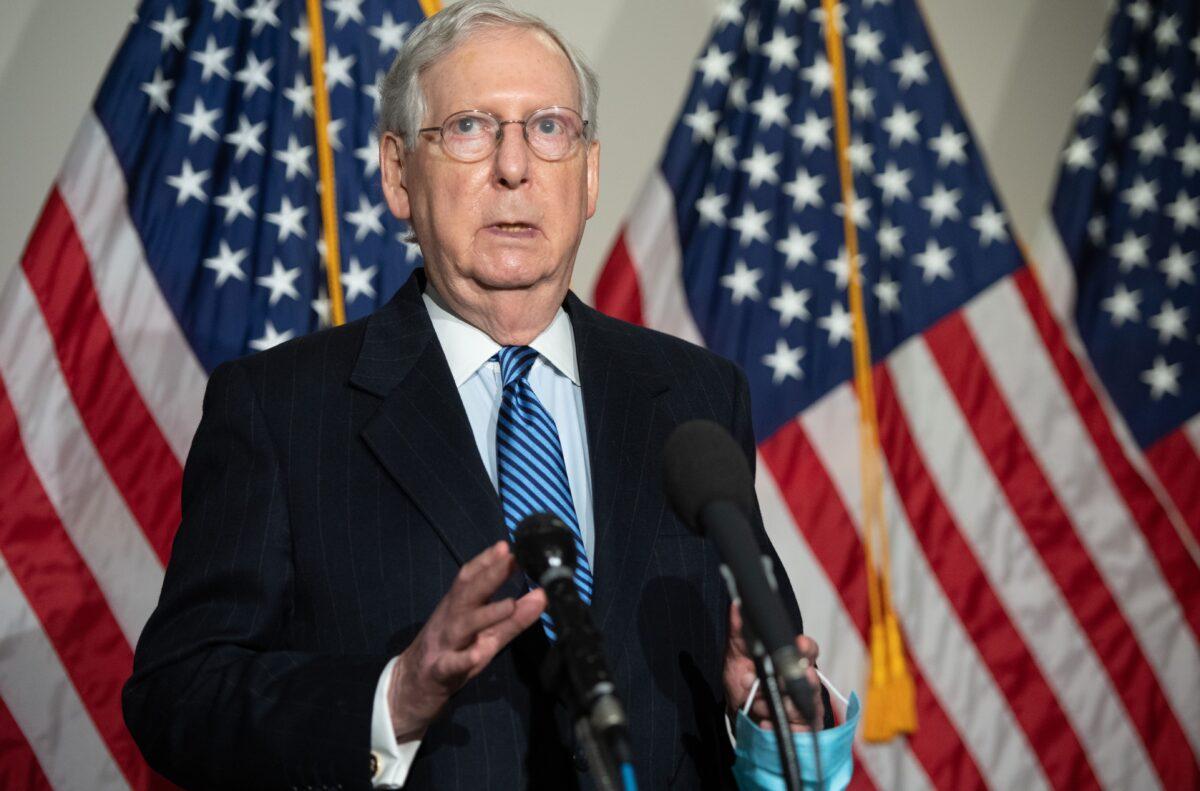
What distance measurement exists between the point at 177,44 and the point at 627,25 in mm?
1136

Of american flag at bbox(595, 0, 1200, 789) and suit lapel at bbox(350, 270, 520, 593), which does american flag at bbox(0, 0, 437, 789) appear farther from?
suit lapel at bbox(350, 270, 520, 593)

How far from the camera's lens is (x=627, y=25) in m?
3.29

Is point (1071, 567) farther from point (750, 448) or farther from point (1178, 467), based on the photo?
point (750, 448)

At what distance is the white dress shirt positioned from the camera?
157 cm

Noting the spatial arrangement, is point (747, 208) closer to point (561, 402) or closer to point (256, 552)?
point (561, 402)

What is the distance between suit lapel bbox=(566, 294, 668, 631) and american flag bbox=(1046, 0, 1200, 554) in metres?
1.77

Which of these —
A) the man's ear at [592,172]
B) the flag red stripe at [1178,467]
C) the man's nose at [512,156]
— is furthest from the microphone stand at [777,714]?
the flag red stripe at [1178,467]

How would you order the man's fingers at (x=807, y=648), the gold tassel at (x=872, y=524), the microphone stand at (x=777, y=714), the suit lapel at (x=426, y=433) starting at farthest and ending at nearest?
the gold tassel at (x=872, y=524)
the suit lapel at (x=426, y=433)
the man's fingers at (x=807, y=648)
the microphone stand at (x=777, y=714)

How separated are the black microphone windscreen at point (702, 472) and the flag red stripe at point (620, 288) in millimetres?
1821

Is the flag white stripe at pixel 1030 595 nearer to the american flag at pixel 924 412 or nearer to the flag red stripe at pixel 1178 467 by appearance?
the american flag at pixel 924 412

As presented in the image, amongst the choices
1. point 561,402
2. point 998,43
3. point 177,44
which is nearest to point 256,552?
point 561,402

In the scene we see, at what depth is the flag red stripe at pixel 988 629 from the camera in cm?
302

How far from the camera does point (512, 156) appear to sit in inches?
62.7

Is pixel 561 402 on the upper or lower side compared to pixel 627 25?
lower
